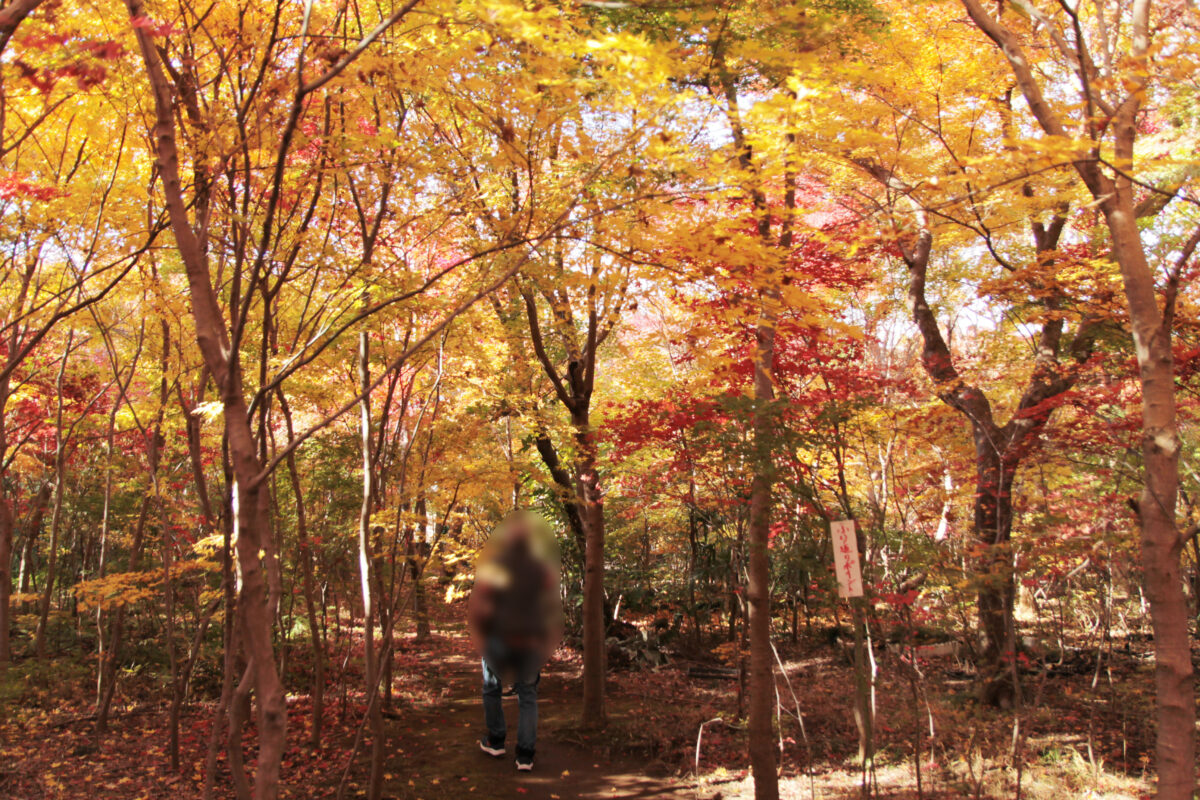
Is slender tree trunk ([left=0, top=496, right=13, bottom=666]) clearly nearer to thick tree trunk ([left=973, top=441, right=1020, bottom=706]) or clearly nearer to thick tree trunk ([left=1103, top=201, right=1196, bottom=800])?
thick tree trunk ([left=1103, top=201, right=1196, bottom=800])

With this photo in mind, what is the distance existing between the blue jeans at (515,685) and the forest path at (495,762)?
30cm

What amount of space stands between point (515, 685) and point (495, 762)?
3.99ft

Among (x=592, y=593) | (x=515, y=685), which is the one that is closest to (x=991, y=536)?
(x=592, y=593)

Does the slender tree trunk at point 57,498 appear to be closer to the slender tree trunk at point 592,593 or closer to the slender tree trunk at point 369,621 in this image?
the slender tree trunk at point 369,621

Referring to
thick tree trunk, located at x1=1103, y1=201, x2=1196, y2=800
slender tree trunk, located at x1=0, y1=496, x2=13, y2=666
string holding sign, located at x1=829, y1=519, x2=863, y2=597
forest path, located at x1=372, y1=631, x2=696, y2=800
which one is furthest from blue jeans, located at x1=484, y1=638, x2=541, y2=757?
slender tree trunk, located at x1=0, y1=496, x2=13, y2=666

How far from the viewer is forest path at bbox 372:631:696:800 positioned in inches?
207

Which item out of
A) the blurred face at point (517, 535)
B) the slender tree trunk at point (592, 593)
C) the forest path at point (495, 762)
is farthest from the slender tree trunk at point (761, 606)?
the slender tree trunk at point (592, 593)

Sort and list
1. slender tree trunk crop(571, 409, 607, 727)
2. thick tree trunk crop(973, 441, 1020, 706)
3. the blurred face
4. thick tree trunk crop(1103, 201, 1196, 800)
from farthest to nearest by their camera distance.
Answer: thick tree trunk crop(973, 441, 1020, 706) < slender tree trunk crop(571, 409, 607, 727) < the blurred face < thick tree trunk crop(1103, 201, 1196, 800)

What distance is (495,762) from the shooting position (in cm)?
572

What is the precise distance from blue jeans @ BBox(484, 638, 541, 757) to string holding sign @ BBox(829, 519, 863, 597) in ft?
5.85

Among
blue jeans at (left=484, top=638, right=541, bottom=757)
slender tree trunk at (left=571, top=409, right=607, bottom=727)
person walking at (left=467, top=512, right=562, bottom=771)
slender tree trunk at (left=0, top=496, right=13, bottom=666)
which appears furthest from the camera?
slender tree trunk at (left=571, top=409, right=607, bottom=727)

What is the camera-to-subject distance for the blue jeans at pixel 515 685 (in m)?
3.90

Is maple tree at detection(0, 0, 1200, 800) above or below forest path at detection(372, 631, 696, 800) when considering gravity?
above

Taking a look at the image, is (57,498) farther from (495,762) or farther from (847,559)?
(847,559)
